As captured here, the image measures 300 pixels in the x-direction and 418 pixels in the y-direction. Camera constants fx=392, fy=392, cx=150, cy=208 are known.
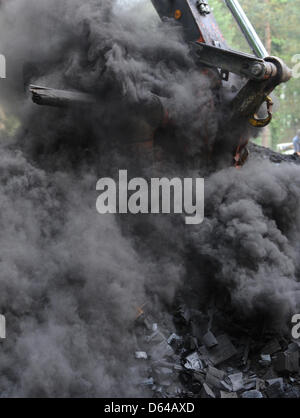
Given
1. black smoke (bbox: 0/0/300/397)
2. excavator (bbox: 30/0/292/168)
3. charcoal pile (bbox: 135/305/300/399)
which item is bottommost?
charcoal pile (bbox: 135/305/300/399)

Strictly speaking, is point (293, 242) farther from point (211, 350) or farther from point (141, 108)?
point (141, 108)

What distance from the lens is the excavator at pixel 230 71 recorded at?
14.7 feet

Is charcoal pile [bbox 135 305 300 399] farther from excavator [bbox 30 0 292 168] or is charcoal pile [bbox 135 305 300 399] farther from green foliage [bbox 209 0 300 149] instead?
green foliage [bbox 209 0 300 149]

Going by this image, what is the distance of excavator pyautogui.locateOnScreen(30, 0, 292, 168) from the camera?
14.7ft

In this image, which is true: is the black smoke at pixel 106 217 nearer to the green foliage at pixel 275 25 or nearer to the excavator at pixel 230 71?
the excavator at pixel 230 71

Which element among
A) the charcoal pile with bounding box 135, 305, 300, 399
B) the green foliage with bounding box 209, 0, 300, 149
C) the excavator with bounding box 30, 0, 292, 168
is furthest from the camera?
the green foliage with bounding box 209, 0, 300, 149

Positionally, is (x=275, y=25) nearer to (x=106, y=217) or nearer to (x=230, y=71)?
(x=230, y=71)

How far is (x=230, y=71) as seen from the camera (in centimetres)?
478

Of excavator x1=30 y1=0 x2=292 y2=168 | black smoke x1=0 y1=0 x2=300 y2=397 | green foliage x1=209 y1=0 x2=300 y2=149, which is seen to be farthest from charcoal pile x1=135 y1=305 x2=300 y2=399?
green foliage x1=209 y1=0 x2=300 y2=149

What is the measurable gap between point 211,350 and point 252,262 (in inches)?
38.6

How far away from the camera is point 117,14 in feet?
17.4

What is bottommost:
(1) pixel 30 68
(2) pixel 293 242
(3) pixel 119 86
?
(2) pixel 293 242

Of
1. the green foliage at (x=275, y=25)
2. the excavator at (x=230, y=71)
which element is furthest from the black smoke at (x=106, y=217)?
the green foliage at (x=275, y=25)

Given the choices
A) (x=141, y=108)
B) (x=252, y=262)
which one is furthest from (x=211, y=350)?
(x=141, y=108)
